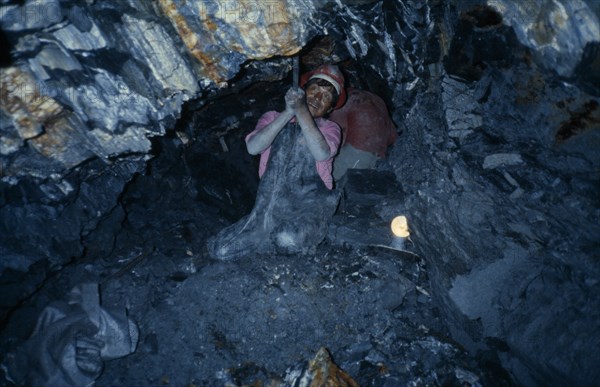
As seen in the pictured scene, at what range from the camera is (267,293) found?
116 inches

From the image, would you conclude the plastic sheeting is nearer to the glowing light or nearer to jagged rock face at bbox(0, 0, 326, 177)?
jagged rock face at bbox(0, 0, 326, 177)

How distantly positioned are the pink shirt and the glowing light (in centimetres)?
79

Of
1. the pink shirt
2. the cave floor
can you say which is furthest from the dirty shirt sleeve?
the cave floor

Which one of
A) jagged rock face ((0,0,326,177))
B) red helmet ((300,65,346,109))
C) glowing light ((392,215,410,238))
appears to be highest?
jagged rock face ((0,0,326,177))

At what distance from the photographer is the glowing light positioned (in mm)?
3230

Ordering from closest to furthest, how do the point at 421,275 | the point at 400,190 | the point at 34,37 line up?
the point at 34,37 → the point at 421,275 → the point at 400,190

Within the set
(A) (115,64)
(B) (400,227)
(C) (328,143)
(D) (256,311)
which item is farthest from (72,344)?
(B) (400,227)

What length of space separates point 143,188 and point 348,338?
101 inches

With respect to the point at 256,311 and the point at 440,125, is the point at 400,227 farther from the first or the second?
the point at 256,311

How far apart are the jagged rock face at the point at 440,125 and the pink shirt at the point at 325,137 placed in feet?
2.96

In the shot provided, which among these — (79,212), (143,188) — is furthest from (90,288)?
(143,188)

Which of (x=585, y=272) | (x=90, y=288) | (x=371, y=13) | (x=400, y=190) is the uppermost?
(x=371, y=13)

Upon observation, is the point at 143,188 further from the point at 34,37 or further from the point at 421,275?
the point at 421,275

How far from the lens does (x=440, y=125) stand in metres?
2.59
